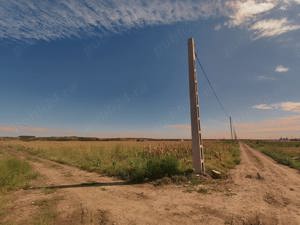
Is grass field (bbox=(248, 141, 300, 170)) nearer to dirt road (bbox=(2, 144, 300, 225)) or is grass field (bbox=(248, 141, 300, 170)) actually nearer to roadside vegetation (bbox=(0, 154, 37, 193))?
dirt road (bbox=(2, 144, 300, 225))

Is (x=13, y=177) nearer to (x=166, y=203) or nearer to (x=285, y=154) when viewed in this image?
(x=166, y=203)

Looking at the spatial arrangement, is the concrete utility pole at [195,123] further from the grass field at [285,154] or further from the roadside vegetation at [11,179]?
the grass field at [285,154]

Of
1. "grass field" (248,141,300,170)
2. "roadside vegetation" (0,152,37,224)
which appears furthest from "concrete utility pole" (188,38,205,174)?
"grass field" (248,141,300,170)

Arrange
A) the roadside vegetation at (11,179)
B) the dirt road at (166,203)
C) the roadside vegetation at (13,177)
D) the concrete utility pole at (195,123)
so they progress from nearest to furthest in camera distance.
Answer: the dirt road at (166,203)
the roadside vegetation at (11,179)
the roadside vegetation at (13,177)
the concrete utility pole at (195,123)

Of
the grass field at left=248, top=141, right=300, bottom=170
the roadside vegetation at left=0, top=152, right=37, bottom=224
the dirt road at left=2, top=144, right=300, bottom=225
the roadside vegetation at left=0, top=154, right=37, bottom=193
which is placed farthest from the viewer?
the grass field at left=248, top=141, right=300, bottom=170

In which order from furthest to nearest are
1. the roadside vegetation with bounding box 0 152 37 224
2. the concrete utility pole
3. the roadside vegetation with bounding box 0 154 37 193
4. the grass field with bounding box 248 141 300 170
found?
the grass field with bounding box 248 141 300 170 → the concrete utility pole → the roadside vegetation with bounding box 0 154 37 193 → the roadside vegetation with bounding box 0 152 37 224

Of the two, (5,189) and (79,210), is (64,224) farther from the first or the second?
(5,189)

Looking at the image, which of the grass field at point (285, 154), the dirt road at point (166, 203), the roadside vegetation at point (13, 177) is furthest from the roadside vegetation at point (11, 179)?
the grass field at point (285, 154)

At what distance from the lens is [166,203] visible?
25.9 ft

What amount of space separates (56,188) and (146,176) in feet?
12.4

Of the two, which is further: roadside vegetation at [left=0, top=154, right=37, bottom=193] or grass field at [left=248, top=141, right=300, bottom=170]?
grass field at [left=248, top=141, right=300, bottom=170]

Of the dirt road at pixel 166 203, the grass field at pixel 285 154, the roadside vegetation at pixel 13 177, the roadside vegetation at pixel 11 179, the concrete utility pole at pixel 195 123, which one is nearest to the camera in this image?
the dirt road at pixel 166 203

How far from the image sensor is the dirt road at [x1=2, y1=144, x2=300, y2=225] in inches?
257

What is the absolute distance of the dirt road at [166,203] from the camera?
6.52 m
